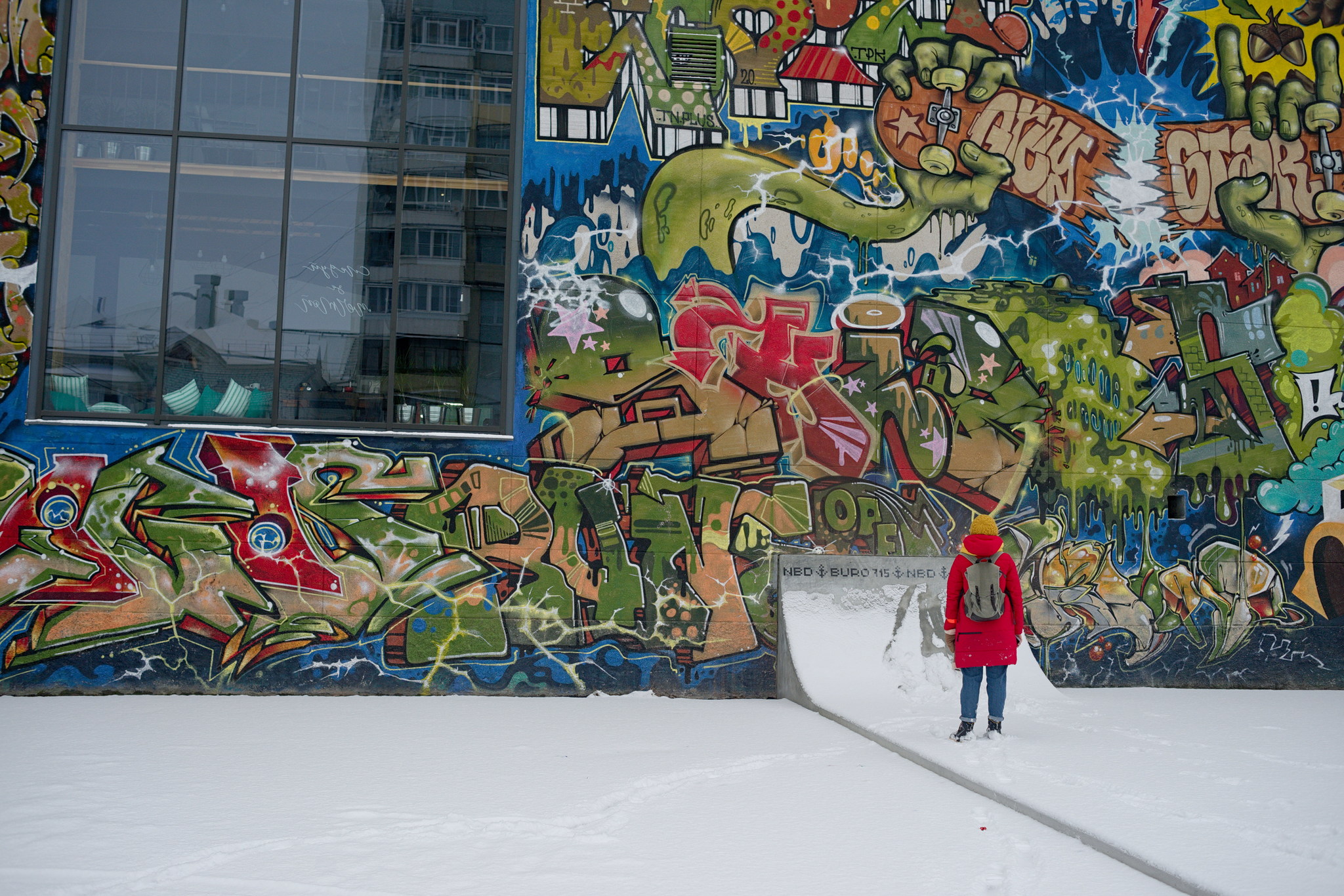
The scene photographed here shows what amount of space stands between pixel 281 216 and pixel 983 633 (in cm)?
742

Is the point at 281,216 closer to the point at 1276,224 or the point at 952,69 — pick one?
the point at 952,69

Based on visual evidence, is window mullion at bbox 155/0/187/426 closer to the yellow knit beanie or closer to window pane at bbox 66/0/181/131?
window pane at bbox 66/0/181/131

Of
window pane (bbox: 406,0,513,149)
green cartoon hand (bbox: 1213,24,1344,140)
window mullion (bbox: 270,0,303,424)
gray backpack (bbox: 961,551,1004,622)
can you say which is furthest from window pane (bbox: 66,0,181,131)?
green cartoon hand (bbox: 1213,24,1344,140)

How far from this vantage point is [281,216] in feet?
30.9

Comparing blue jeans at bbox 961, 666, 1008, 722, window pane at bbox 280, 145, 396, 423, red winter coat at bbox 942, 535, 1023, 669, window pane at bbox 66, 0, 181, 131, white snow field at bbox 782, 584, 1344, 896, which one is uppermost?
window pane at bbox 66, 0, 181, 131

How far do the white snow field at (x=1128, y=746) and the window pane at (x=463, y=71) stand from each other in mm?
5622

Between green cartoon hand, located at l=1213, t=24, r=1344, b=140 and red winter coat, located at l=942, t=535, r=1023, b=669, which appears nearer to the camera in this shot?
red winter coat, located at l=942, t=535, r=1023, b=669

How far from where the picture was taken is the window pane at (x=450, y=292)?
31.2 ft

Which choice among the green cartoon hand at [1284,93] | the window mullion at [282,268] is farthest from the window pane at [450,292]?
the green cartoon hand at [1284,93]

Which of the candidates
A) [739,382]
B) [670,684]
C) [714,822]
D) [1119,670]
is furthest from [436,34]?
[1119,670]

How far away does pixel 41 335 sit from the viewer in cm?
912

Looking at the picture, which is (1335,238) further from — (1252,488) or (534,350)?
(534,350)

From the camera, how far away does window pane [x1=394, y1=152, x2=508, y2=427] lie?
9516mm

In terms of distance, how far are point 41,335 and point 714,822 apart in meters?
7.86
